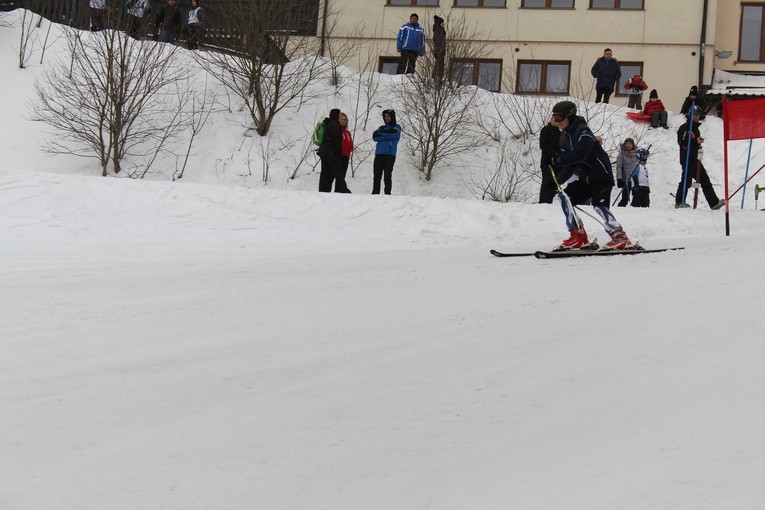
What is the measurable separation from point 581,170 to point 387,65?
707 inches

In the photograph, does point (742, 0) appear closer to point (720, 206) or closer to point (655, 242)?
point (720, 206)

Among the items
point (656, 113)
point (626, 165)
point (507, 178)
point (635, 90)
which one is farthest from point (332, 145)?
point (635, 90)

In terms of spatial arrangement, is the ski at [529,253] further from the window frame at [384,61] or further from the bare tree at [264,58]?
the window frame at [384,61]

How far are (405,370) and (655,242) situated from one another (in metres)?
7.31

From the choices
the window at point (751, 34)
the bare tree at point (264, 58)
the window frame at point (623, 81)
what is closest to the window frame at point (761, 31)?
the window at point (751, 34)

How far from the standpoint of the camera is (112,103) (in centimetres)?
1922

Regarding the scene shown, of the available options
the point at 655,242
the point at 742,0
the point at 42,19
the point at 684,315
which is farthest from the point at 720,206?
the point at 42,19

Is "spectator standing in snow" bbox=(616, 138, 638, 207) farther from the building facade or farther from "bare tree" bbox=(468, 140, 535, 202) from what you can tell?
the building facade

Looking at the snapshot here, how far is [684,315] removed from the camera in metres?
7.07

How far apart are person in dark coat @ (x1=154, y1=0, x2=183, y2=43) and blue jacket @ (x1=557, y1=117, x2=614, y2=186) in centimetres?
1320

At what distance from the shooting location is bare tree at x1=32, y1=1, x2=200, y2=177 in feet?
62.7

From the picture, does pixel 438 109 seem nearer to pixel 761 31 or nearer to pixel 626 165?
pixel 626 165

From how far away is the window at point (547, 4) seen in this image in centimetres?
2693

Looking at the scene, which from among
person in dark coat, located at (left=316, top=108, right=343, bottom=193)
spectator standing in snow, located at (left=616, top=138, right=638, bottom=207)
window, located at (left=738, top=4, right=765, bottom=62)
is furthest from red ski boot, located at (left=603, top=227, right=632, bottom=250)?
window, located at (left=738, top=4, right=765, bottom=62)
